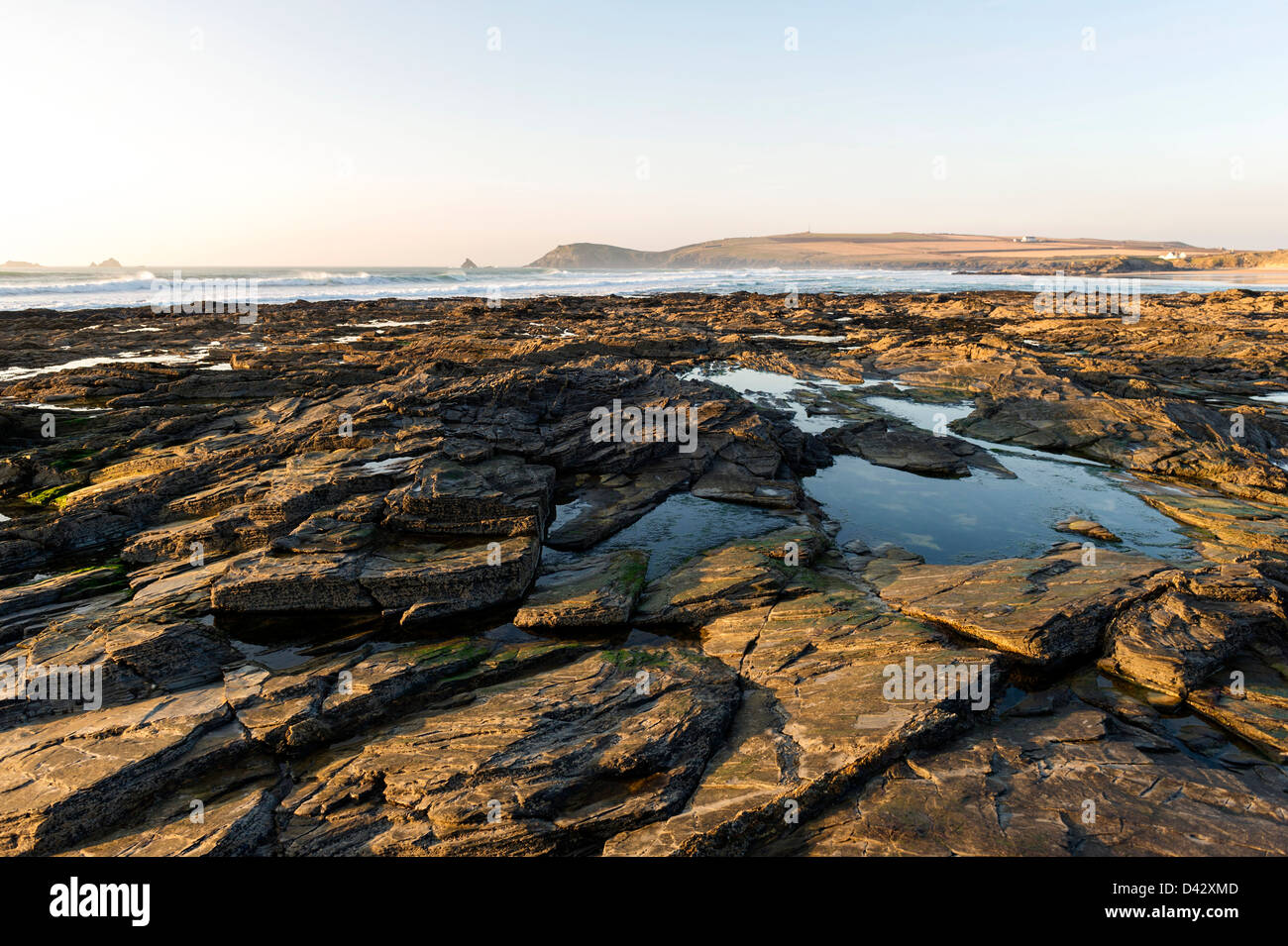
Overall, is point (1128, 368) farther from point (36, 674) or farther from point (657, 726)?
point (36, 674)

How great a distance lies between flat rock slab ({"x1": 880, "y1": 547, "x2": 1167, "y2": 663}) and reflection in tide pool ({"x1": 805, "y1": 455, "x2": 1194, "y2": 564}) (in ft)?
7.36

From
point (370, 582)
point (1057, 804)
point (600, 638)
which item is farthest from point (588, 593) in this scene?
point (1057, 804)

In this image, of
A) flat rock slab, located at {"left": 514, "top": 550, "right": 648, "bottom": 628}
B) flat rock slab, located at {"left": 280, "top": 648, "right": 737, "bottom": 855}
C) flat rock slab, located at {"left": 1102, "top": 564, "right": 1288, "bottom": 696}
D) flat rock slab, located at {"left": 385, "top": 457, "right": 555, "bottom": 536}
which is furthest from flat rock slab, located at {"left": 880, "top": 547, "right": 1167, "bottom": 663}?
flat rock slab, located at {"left": 385, "top": 457, "right": 555, "bottom": 536}

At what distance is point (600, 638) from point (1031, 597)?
864 cm

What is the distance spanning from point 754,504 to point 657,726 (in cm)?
1054

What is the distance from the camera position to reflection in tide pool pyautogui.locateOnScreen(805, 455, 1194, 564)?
16250 millimetres

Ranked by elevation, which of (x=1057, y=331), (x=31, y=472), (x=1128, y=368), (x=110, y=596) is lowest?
(x=110, y=596)

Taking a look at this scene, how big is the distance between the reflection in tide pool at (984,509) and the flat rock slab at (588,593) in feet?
21.5

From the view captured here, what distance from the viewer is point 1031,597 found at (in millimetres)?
11930

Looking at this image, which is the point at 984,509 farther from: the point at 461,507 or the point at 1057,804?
the point at 461,507

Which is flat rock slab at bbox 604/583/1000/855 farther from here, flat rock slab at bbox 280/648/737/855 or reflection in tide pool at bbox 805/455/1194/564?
reflection in tide pool at bbox 805/455/1194/564

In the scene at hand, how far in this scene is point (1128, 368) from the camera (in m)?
37.4

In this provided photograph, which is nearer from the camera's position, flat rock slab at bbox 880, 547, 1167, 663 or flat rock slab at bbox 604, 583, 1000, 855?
flat rock slab at bbox 604, 583, 1000, 855
